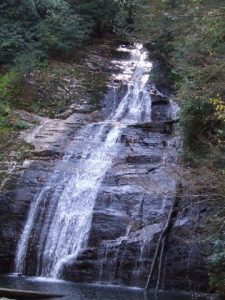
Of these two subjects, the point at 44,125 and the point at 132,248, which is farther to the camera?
the point at 44,125

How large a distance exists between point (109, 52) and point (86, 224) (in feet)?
43.1

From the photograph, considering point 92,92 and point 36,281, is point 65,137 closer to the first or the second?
point 92,92

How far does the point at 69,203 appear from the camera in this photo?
50.5 feet

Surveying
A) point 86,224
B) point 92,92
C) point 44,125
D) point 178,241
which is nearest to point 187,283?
point 178,241

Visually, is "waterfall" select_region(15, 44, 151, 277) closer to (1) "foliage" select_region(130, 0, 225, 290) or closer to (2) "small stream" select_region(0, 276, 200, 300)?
(2) "small stream" select_region(0, 276, 200, 300)

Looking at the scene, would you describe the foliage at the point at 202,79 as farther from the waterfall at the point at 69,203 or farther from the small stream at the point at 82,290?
the waterfall at the point at 69,203

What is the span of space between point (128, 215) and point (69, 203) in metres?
2.02

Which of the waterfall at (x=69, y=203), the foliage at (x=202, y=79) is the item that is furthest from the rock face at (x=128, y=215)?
the foliage at (x=202, y=79)

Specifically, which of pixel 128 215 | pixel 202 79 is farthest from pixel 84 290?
pixel 202 79

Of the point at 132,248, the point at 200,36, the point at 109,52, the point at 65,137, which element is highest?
the point at 200,36

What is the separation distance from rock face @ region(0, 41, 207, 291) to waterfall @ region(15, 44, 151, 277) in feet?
0.70

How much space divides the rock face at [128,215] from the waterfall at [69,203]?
0.70 ft

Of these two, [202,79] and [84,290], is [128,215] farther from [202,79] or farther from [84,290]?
[202,79]

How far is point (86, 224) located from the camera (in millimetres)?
14609
